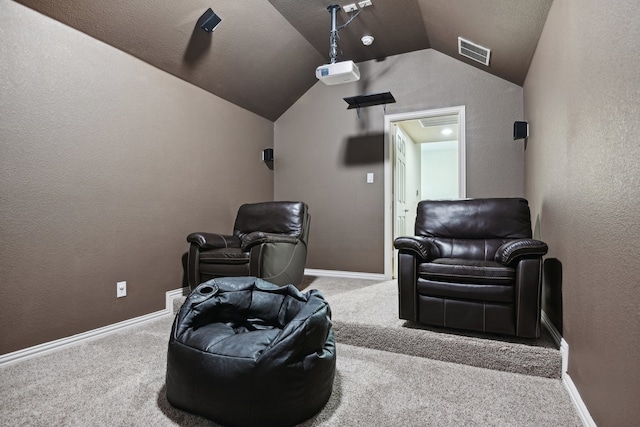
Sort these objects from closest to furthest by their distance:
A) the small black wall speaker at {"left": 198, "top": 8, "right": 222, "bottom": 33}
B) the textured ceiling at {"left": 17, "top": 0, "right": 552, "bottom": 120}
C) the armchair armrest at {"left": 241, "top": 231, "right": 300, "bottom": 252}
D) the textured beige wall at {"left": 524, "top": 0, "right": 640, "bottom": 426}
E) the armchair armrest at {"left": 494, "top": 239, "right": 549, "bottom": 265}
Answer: the textured beige wall at {"left": 524, "top": 0, "right": 640, "bottom": 426} → the armchair armrest at {"left": 494, "top": 239, "right": 549, "bottom": 265} → the textured ceiling at {"left": 17, "top": 0, "right": 552, "bottom": 120} → the small black wall speaker at {"left": 198, "top": 8, "right": 222, "bottom": 33} → the armchair armrest at {"left": 241, "top": 231, "right": 300, "bottom": 252}

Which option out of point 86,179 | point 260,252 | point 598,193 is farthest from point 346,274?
point 598,193

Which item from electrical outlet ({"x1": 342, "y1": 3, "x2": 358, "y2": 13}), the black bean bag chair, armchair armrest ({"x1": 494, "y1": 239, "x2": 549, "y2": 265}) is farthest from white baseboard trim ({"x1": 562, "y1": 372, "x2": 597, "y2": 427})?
electrical outlet ({"x1": 342, "y1": 3, "x2": 358, "y2": 13})

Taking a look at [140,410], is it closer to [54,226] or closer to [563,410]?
[54,226]

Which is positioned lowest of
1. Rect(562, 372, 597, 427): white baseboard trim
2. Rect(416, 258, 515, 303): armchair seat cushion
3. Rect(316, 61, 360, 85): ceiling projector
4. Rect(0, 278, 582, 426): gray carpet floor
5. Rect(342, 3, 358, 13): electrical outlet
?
Rect(0, 278, 582, 426): gray carpet floor

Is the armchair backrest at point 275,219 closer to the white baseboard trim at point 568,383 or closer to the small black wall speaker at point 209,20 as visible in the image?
the small black wall speaker at point 209,20

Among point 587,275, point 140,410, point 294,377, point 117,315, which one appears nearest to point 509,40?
point 587,275

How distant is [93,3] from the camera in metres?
2.54

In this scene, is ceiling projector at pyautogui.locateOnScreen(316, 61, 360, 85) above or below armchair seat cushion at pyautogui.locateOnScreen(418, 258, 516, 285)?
above

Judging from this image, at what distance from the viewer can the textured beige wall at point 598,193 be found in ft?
3.95

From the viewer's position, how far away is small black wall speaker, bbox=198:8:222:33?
3052mm

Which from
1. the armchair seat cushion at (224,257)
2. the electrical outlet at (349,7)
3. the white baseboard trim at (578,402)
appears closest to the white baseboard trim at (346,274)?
the armchair seat cushion at (224,257)

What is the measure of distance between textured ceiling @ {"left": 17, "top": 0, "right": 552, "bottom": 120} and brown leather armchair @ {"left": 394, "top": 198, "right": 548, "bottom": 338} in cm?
140

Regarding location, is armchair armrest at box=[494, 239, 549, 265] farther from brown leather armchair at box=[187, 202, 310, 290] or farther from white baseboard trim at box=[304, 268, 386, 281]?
white baseboard trim at box=[304, 268, 386, 281]

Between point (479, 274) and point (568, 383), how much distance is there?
0.70m
